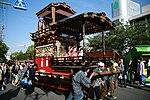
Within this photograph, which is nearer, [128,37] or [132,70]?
[132,70]

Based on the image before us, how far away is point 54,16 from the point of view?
13.0 metres

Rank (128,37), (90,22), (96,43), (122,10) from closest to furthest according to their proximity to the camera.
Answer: (90,22), (128,37), (96,43), (122,10)

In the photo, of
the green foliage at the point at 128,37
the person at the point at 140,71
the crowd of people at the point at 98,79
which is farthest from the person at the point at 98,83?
the green foliage at the point at 128,37

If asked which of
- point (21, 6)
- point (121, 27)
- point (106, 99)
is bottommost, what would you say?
point (106, 99)

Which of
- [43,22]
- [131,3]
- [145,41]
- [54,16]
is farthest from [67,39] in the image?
[131,3]

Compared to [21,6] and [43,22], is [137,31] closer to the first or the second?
[43,22]

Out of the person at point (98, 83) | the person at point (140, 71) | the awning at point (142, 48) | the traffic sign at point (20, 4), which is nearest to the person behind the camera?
the person at point (98, 83)

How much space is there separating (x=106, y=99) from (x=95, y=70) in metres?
1.52

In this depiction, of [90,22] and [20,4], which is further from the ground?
[20,4]

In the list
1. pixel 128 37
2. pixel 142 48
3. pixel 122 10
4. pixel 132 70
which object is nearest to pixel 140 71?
pixel 132 70

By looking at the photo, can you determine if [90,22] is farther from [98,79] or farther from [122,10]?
[122,10]

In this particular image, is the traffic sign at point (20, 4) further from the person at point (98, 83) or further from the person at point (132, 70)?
the person at point (132, 70)

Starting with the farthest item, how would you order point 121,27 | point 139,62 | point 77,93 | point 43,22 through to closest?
point 121,27
point 43,22
point 139,62
point 77,93

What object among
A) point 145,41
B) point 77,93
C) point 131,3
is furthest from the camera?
point 131,3
